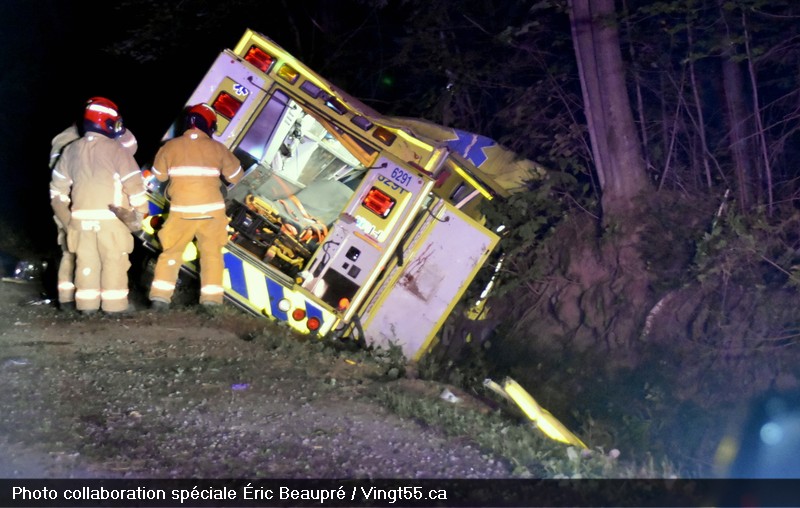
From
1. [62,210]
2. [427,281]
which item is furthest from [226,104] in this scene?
[427,281]

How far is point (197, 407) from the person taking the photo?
5.51 metres

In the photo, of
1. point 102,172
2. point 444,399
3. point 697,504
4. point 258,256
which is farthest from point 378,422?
point 102,172

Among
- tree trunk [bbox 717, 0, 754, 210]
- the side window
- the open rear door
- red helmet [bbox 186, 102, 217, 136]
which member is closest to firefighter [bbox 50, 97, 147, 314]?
red helmet [bbox 186, 102, 217, 136]

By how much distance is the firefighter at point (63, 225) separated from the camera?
23.8 feet

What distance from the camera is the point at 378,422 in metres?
5.62

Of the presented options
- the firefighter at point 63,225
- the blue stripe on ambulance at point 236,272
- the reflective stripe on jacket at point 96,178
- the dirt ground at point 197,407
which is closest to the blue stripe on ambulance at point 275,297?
the dirt ground at point 197,407

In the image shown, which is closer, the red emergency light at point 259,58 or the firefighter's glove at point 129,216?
the firefighter's glove at point 129,216

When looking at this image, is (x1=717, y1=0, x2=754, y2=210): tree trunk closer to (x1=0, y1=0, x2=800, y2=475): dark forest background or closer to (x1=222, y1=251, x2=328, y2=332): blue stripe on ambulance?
(x1=0, y1=0, x2=800, y2=475): dark forest background

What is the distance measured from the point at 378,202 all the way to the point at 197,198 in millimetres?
1410

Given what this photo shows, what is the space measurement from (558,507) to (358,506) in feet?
3.26

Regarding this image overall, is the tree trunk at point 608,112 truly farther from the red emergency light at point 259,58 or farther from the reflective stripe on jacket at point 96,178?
the reflective stripe on jacket at point 96,178

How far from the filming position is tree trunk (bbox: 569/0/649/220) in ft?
29.0

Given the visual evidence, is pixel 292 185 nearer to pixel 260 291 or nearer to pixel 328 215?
pixel 328 215

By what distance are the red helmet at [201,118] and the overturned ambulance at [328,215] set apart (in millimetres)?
181
